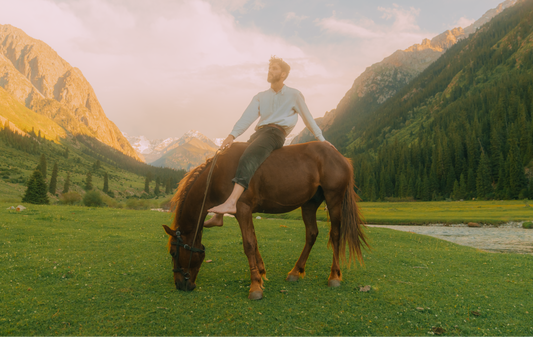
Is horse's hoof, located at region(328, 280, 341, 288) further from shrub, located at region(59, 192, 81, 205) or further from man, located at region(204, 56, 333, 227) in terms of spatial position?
shrub, located at region(59, 192, 81, 205)

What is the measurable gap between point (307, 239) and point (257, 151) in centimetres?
236

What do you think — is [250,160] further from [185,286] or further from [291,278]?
[291,278]

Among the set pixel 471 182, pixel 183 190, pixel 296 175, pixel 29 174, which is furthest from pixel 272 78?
pixel 29 174

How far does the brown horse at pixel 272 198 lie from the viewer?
4969mm

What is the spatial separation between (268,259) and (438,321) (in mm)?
4438

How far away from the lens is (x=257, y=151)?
513cm

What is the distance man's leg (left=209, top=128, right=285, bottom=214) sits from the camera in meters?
4.75

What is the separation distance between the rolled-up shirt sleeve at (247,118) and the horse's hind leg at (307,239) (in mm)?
2223

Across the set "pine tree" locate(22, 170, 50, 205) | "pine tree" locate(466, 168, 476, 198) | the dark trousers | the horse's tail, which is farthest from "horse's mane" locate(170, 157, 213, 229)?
"pine tree" locate(466, 168, 476, 198)

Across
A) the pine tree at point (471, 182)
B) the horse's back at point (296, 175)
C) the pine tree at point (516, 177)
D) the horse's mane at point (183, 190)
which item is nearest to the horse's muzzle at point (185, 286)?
the horse's mane at point (183, 190)

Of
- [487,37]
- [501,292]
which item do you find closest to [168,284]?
[501,292]

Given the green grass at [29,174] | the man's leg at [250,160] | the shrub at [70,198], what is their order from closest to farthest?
1. the man's leg at [250,160]
2. the shrub at [70,198]
3. the green grass at [29,174]

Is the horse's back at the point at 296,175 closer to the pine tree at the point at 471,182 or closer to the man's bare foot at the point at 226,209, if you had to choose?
the man's bare foot at the point at 226,209

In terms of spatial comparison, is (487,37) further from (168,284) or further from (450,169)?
(168,284)
